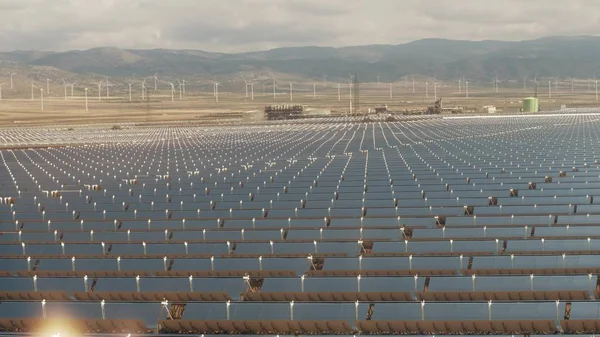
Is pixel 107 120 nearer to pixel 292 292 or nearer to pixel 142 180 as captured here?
pixel 142 180

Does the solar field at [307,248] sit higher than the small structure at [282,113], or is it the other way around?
the small structure at [282,113]

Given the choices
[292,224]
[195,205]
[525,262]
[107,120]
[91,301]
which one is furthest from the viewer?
[107,120]

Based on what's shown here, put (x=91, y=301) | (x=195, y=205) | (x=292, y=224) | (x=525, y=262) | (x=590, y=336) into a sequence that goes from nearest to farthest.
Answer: (x=590, y=336)
(x=91, y=301)
(x=525, y=262)
(x=292, y=224)
(x=195, y=205)

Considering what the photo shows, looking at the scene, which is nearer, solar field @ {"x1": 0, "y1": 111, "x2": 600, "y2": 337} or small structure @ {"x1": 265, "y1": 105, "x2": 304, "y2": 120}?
solar field @ {"x1": 0, "y1": 111, "x2": 600, "y2": 337}

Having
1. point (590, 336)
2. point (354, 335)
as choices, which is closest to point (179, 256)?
point (354, 335)

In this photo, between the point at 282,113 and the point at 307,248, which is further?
the point at 282,113

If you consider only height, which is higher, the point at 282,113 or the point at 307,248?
the point at 282,113

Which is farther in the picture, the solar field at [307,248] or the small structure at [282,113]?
the small structure at [282,113]

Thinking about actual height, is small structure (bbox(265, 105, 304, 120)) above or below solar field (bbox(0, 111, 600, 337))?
above
